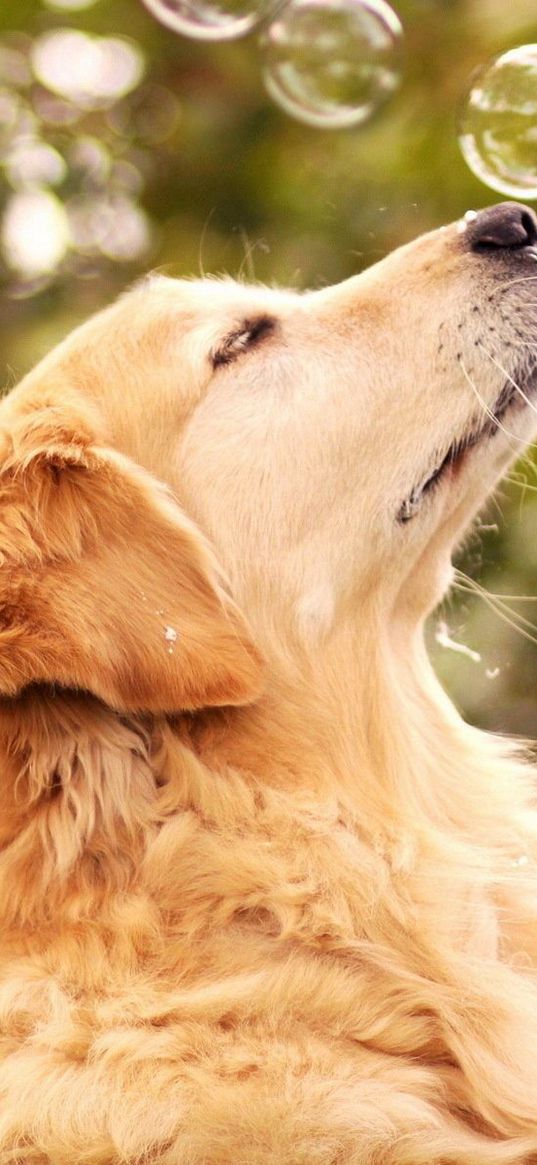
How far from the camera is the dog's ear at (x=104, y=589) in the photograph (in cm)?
206

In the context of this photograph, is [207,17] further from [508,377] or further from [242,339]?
[508,377]

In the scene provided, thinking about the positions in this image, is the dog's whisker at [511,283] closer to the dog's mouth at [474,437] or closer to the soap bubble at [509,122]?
the dog's mouth at [474,437]

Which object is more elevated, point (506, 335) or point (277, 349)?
point (506, 335)

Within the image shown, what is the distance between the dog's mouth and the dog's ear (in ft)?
1.29

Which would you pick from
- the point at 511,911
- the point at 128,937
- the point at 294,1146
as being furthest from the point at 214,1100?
the point at 511,911

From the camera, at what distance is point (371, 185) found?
3.99 m

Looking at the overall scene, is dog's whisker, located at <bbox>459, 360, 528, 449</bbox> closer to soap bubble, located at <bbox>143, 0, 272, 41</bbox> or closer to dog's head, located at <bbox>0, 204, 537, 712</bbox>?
dog's head, located at <bbox>0, 204, 537, 712</bbox>

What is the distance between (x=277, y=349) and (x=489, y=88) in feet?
2.96

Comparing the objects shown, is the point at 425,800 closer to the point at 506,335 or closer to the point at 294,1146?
the point at 294,1146

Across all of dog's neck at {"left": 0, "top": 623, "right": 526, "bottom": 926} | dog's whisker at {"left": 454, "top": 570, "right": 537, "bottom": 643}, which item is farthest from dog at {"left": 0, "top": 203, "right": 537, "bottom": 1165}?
dog's whisker at {"left": 454, "top": 570, "right": 537, "bottom": 643}

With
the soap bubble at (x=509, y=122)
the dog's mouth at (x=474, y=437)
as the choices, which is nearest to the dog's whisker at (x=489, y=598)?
the dog's mouth at (x=474, y=437)

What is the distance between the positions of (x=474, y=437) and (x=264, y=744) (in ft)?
2.23

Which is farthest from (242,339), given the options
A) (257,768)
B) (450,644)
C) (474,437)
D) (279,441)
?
(450,644)

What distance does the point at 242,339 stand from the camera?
8.69 ft
